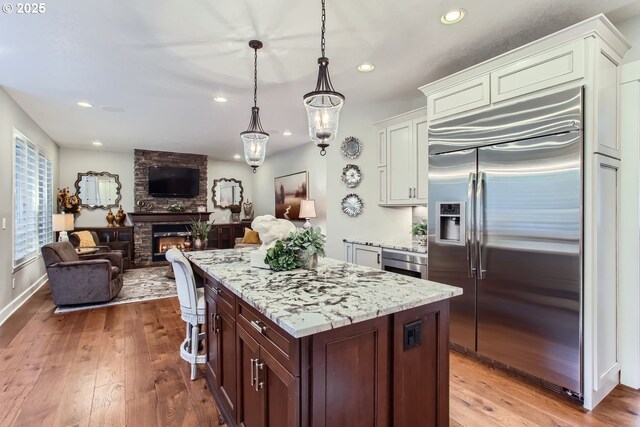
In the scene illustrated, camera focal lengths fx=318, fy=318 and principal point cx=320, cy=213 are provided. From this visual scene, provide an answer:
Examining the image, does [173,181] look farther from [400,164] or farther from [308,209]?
[400,164]

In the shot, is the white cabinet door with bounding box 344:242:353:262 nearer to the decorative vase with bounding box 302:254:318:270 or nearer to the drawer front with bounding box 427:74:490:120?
the drawer front with bounding box 427:74:490:120

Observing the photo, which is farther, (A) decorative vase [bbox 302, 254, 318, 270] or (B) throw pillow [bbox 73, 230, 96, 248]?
(B) throw pillow [bbox 73, 230, 96, 248]

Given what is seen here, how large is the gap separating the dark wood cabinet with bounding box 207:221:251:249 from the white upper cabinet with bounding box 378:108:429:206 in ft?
16.7

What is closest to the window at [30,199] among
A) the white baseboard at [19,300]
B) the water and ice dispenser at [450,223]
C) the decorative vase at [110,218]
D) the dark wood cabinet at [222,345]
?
the white baseboard at [19,300]

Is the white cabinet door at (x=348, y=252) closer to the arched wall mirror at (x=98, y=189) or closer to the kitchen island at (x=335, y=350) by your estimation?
the kitchen island at (x=335, y=350)

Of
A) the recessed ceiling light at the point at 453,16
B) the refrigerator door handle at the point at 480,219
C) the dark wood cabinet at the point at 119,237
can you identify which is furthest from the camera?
the dark wood cabinet at the point at 119,237

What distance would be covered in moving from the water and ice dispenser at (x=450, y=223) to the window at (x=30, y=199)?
5.25 meters

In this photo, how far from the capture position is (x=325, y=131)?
6.81ft

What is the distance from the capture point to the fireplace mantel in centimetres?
723

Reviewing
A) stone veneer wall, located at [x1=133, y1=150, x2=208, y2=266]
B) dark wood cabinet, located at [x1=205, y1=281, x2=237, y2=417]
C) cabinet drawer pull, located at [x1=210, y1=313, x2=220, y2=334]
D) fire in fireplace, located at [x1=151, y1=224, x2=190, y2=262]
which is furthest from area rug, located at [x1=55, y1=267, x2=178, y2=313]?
cabinet drawer pull, located at [x1=210, y1=313, x2=220, y2=334]

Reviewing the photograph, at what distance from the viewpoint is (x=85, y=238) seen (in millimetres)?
6250

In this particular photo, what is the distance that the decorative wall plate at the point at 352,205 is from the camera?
4535 millimetres

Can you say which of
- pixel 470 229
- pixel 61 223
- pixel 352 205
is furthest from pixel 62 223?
pixel 470 229

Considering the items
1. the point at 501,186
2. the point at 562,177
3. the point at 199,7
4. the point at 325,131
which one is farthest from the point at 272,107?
the point at 562,177
